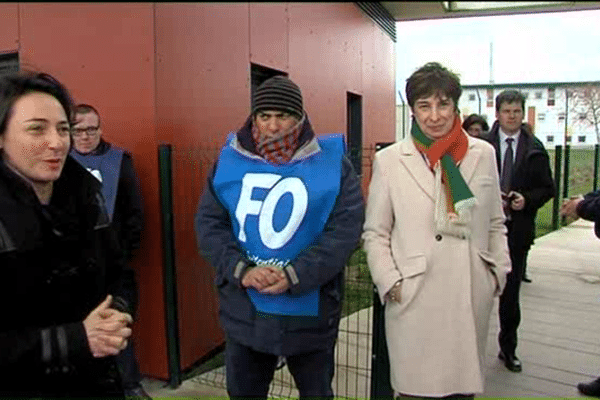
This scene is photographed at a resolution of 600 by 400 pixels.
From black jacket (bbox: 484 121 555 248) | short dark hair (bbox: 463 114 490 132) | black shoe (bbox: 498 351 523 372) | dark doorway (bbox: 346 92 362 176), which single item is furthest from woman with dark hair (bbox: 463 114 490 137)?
dark doorway (bbox: 346 92 362 176)

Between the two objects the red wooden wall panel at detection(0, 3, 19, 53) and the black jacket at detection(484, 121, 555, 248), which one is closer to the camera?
the black jacket at detection(484, 121, 555, 248)

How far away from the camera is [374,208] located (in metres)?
2.36

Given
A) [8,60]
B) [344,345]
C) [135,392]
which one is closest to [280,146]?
[135,392]

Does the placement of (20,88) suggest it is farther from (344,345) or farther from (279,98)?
(344,345)

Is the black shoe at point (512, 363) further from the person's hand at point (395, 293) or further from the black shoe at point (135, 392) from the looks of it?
the black shoe at point (135, 392)

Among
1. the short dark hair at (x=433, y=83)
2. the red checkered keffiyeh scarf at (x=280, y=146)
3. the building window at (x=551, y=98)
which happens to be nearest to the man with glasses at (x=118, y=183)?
the red checkered keffiyeh scarf at (x=280, y=146)

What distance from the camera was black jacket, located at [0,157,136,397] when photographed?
4.82 feet

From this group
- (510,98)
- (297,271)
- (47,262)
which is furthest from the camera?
(510,98)

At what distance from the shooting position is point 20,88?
62.0 inches

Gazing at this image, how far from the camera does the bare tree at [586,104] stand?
29914 millimetres

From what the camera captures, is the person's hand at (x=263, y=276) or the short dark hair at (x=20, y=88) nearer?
the short dark hair at (x=20, y=88)

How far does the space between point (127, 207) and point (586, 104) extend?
3295 cm

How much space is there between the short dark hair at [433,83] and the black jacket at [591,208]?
1221mm

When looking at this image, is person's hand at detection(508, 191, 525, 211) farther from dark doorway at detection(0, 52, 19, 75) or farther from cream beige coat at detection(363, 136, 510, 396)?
dark doorway at detection(0, 52, 19, 75)
